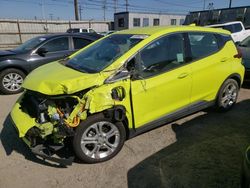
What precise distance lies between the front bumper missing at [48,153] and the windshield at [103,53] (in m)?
1.12

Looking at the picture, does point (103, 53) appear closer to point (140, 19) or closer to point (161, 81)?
point (161, 81)

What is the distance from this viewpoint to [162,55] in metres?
3.45

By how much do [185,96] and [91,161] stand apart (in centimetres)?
178

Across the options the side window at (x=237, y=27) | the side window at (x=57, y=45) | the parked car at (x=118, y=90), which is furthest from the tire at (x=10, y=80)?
the side window at (x=237, y=27)

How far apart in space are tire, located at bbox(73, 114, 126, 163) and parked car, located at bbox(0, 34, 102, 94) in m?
4.13

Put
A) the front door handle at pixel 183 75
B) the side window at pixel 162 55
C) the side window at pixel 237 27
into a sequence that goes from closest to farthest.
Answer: the side window at pixel 162 55 < the front door handle at pixel 183 75 < the side window at pixel 237 27

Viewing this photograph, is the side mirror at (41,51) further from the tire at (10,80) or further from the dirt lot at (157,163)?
the dirt lot at (157,163)

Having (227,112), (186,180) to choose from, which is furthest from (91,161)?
(227,112)

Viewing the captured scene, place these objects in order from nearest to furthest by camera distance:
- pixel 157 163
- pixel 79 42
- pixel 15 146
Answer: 1. pixel 157 163
2. pixel 15 146
3. pixel 79 42

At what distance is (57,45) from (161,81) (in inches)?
176

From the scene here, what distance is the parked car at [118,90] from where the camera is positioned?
2.82 metres

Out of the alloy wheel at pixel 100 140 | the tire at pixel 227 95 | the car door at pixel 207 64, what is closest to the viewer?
the alloy wheel at pixel 100 140

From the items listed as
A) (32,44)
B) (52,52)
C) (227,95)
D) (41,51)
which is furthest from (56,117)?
(32,44)

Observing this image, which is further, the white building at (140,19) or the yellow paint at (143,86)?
the white building at (140,19)
